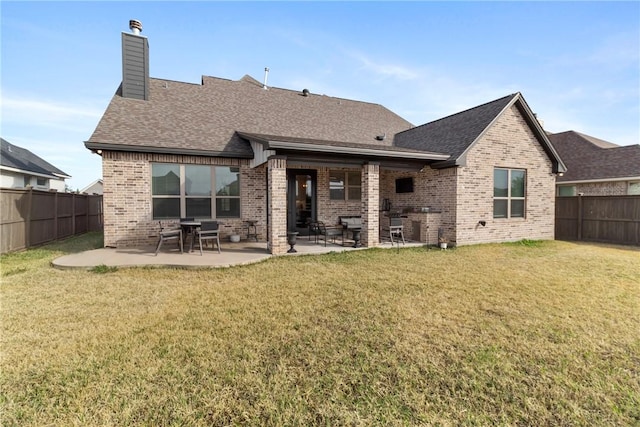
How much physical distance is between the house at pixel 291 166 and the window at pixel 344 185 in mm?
47

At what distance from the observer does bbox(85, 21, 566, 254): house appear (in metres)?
8.58

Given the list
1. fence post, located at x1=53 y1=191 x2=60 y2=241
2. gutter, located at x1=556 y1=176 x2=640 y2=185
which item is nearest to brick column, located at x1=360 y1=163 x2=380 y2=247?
fence post, located at x1=53 y1=191 x2=60 y2=241

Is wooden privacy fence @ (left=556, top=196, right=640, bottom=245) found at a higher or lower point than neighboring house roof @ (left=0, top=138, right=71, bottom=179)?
lower

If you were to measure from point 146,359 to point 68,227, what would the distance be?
41.4ft

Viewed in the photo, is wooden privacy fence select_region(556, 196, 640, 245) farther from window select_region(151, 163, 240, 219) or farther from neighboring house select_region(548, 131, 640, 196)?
window select_region(151, 163, 240, 219)

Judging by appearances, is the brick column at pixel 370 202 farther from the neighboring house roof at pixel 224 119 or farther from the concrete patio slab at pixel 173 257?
the neighboring house roof at pixel 224 119

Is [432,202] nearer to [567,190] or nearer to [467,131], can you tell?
[467,131]

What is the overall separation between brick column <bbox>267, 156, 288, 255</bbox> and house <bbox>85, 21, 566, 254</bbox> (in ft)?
0.10

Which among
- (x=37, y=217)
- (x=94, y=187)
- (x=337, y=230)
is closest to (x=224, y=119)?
(x=337, y=230)

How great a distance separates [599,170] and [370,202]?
14663mm

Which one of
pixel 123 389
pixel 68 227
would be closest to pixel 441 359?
pixel 123 389

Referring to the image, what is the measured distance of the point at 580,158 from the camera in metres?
16.3

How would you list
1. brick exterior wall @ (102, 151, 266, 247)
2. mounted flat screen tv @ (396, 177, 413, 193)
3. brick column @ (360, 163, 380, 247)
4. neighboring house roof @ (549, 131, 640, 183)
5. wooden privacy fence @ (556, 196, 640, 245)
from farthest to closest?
1. neighboring house roof @ (549, 131, 640, 183)
2. mounted flat screen tv @ (396, 177, 413, 193)
3. wooden privacy fence @ (556, 196, 640, 245)
4. brick column @ (360, 163, 380, 247)
5. brick exterior wall @ (102, 151, 266, 247)

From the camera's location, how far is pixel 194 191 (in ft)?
31.6
